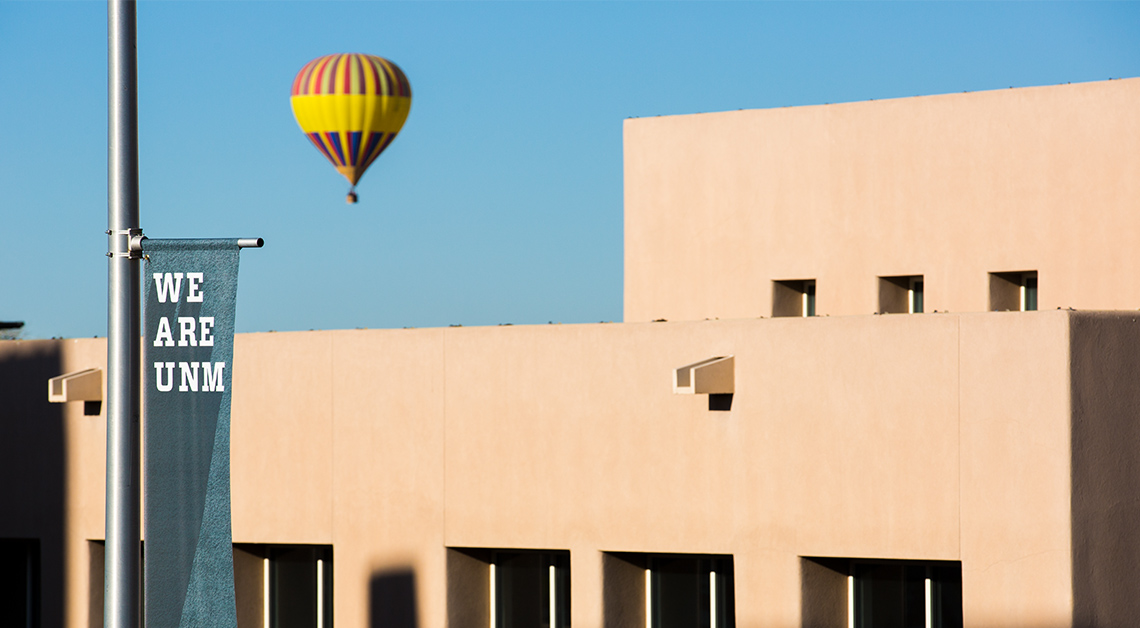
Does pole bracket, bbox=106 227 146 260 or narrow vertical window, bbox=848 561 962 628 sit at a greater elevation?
pole bracket, bbox=106 227 146 260

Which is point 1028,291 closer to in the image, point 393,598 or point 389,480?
point 389,480

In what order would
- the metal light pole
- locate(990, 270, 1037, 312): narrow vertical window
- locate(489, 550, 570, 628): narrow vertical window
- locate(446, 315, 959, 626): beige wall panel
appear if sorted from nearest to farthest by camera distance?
the metal light pole → locate(446, 315, 959, 626): beige wall panel → locate(489, 550, 570, 628): narrow vertical window → locate(990, 270, 1037, 312): narrow vertical window

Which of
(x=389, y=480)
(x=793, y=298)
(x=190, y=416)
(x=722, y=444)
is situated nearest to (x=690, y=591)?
(x=722, y=444)

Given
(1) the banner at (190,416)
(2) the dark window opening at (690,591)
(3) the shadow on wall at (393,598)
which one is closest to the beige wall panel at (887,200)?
(2) the dark window opening at (690,591)

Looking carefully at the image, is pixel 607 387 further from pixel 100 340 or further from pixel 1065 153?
pixel 1065 153

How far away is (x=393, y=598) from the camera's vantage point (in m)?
16.7

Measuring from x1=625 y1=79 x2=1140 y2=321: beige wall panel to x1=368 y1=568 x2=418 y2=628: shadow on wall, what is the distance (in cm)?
872

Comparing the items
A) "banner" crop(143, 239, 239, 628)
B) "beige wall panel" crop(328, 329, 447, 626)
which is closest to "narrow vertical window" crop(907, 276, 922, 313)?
"beige wall panel" crop(328, 329, 447, 626)

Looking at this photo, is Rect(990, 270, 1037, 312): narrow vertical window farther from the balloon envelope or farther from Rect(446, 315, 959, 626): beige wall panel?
the balloon envelope

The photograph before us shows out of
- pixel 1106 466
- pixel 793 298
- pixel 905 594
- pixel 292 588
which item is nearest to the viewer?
pixel 1106 466

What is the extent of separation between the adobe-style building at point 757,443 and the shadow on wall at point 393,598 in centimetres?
3

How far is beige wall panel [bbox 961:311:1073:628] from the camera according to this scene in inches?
527

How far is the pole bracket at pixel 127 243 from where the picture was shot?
27.9 feet

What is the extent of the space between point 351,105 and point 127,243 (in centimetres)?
2287
